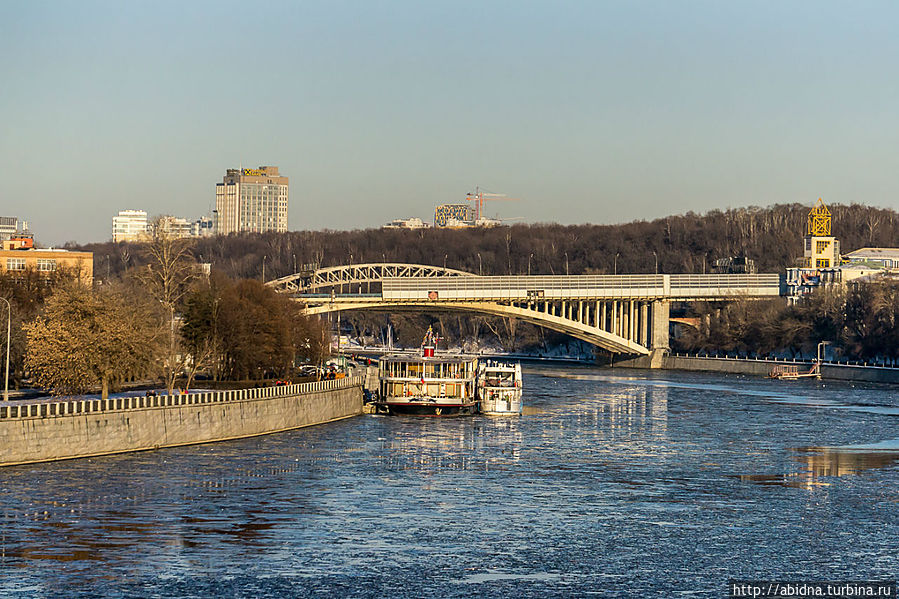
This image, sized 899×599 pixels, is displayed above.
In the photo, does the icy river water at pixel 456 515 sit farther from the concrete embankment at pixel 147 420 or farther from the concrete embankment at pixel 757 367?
the concrete embankment at pixel 757 367

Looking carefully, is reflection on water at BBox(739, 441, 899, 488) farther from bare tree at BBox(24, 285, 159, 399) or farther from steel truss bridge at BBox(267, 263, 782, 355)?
steel truss bridge at BBox(267, 263, 782, 355)

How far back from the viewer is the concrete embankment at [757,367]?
339 feet

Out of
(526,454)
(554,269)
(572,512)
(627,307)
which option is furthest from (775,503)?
(554,269)

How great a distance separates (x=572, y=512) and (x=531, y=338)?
399 feet

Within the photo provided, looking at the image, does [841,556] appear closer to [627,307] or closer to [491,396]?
[491,396]

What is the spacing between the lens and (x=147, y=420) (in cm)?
5009

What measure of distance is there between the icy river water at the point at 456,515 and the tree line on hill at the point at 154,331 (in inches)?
284

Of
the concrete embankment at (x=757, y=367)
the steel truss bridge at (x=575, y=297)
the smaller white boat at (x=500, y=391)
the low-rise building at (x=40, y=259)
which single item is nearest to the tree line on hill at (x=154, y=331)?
the smaller white boat at (x=500, y=391)

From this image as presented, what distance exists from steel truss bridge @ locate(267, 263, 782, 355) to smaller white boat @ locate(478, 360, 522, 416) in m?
37.9

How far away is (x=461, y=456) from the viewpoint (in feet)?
175

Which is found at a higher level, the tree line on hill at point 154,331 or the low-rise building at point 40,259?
the low-rise building at point 40,259

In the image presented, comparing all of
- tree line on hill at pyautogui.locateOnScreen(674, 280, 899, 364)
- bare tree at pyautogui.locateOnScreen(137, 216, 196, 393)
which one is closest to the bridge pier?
Answer: tree line on hill at pyautogui.locateOnScreen(674, 280, 899, 364)

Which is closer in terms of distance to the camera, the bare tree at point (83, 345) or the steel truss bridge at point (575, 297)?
the bare tree at point (83, 345)

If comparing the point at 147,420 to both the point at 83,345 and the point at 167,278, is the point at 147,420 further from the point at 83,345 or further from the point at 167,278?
the point at 167,278
